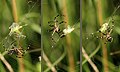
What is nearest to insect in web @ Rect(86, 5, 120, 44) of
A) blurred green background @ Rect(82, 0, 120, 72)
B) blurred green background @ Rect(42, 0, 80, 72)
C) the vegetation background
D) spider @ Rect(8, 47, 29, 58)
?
blurred green background @ Rect(82, 0, 120, 72)

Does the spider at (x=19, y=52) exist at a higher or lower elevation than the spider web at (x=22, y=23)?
lower

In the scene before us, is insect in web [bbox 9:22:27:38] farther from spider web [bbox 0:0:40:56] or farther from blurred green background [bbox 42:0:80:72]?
blurred green background [bbox 42:0:80:72]

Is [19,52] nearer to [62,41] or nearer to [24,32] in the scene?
[24,32]

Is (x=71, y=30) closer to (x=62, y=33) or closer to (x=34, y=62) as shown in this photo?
(x=62, y=33)

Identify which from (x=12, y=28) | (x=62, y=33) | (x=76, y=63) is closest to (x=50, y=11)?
(x=62, y=33)

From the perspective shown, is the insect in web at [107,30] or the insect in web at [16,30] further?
the insect in web at [16,30]

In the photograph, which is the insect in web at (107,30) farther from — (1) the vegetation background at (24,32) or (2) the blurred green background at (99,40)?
(1) the vegetation background at (24,32)

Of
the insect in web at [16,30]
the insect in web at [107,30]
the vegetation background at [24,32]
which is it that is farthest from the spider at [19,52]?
the insect in web at [107,30]
